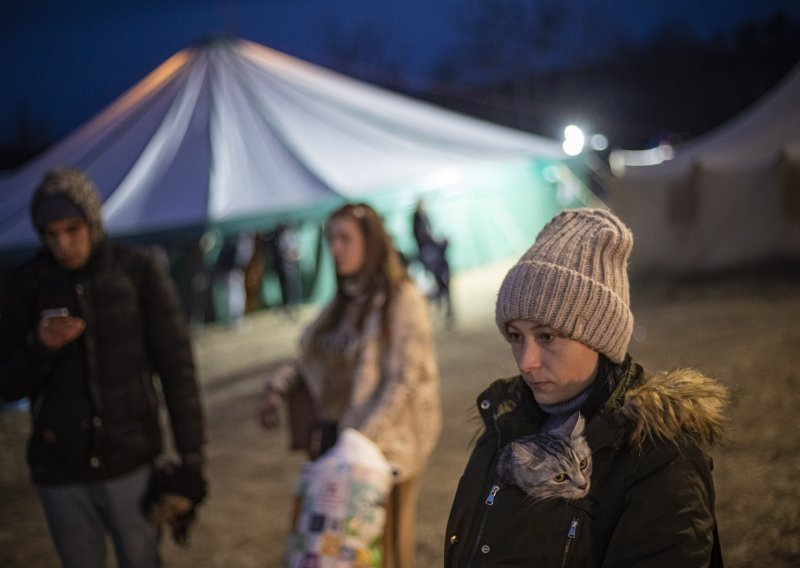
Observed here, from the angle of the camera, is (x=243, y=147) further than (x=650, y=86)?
No

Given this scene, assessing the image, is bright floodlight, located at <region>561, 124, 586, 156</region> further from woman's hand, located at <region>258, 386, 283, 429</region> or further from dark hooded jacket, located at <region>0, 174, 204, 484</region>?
dark hooded jacket, located at <region>0, 174, 204, 484</region>

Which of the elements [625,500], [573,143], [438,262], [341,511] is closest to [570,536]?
[625,500]

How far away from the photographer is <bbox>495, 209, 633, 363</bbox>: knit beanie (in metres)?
1.56

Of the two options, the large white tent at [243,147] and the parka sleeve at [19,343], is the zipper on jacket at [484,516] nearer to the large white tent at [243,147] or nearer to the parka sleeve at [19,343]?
the parka sleeve at [19,343]

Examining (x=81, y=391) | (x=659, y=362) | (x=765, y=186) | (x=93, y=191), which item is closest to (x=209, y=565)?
(x=81, y=391)

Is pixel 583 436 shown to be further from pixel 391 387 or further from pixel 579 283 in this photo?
pixel 391 387

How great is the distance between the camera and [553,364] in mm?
1551

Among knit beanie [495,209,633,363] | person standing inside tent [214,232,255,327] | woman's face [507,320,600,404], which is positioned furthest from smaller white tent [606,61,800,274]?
woman's face [507,320,600,404]

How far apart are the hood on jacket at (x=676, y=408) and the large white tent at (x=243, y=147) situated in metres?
6.18

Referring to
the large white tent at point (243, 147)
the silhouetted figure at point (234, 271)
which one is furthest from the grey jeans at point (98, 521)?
the silhouetted figure at point (234, 271)

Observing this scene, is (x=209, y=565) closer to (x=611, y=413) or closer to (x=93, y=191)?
(x=93, y=191)

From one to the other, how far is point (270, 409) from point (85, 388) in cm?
74

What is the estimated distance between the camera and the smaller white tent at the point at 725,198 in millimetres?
11367

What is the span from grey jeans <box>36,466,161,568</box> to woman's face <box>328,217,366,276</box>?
1.08m
